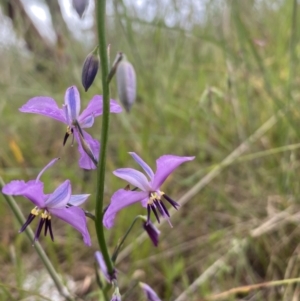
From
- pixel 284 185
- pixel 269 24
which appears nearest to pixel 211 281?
pixel 284 185

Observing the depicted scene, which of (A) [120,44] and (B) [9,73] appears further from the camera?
(B) [9,73]

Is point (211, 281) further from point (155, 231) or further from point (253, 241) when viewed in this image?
point (155, 231)

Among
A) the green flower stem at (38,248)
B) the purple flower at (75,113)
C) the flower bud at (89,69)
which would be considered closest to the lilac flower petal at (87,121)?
the purple flower at (75,113)

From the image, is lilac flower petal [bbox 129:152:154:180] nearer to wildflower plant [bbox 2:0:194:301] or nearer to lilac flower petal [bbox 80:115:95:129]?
wildflower plant [bbox 2:0:194:301]

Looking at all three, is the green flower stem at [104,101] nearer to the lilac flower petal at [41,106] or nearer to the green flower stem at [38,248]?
the lilac flower petal at [41,106]

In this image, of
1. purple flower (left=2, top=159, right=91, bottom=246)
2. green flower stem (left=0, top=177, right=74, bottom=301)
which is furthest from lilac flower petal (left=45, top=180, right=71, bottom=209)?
green flower stem (left=0, top=177, right=74, bottom=301)
